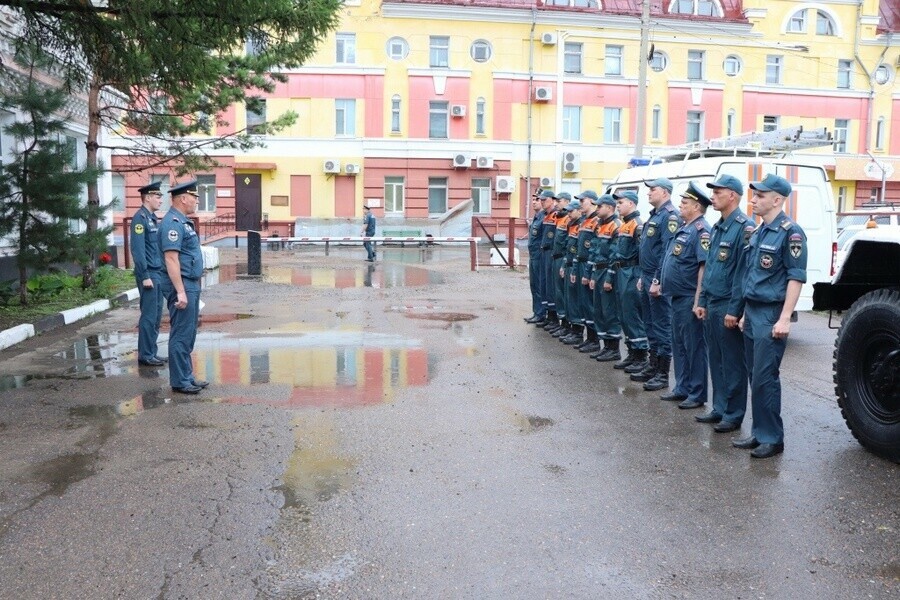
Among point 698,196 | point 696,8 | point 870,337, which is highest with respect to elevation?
point 696,8

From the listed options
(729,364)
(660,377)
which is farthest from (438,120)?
(729,364)

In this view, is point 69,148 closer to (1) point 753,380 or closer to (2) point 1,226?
(2) point 1,226

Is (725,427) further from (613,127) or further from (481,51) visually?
(613,127)

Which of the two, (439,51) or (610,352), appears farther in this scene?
(439,51)

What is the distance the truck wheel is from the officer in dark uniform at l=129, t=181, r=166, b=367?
6348mm

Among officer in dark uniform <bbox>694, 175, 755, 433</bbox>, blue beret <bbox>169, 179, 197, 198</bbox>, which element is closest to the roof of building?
blue beret <bbox>169, 179, 197, 198</bbox>

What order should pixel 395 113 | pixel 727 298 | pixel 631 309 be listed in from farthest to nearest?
pixel 395 113
pixel 631 309
pixel 727 298

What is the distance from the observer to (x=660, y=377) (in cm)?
808

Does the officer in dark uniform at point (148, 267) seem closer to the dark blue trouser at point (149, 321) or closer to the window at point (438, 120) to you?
the dark blue trouser at point (149, 321)

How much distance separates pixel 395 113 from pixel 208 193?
29.2 ft

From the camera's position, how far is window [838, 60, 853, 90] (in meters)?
38.9

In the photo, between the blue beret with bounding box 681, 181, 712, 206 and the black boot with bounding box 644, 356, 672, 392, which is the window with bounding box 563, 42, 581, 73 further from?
the blue beret with bounding box 681, 181, 712, 206

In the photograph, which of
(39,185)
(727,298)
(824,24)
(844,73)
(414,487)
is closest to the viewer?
(414,487)

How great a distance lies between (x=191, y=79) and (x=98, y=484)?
4704 mm
